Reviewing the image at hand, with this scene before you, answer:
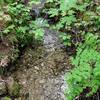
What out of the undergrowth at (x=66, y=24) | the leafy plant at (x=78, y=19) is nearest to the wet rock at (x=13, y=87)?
the undergrowth at (x=66, y=24)

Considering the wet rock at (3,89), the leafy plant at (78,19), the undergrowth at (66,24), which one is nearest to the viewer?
the wet rock at (3,89)

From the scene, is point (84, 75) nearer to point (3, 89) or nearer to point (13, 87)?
point (13, 87)

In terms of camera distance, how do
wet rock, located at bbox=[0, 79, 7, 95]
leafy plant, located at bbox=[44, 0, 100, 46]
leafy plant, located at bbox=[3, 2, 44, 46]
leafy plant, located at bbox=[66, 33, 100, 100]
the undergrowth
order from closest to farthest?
leafy plant, located at bbox=[66, 33, 100, 100]
wet rock, located at bbox=[0, 79, 7, 95]
the undergrowth
leafy plant, located at bbox=[44, 0, 100, 46]
leafy plant, located at bbox=[3, 2, 44, 46]

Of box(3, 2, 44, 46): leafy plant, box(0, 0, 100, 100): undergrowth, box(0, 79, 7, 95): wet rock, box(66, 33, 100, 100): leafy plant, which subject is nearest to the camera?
box(66, 33, 100, 100): leafy plant

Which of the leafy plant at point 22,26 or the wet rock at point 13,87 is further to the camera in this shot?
the leafy plant at point 22,26

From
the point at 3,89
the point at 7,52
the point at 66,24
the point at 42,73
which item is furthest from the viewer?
the point at 66,24

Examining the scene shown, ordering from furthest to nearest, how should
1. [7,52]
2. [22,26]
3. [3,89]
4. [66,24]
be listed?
[22,26], [66,24], [7,52], [3,89]

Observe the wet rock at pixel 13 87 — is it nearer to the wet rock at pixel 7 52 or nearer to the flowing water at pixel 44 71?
the flowing water at pixel 44 71

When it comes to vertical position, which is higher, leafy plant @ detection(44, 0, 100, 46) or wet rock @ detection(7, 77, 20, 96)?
leafy plant @ detection(44, 0, 100, 46)

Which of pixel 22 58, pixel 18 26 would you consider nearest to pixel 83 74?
pixel 22 58

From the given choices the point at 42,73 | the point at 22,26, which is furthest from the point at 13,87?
the point at 22,26

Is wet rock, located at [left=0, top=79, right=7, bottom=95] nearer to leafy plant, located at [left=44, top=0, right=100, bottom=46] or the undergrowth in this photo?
the undergrowth

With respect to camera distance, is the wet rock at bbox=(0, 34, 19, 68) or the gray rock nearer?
the gray rock

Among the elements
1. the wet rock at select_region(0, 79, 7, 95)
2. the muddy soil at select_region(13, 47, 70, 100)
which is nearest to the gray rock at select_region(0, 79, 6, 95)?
the wet rock at select_region(0, 79, 7, 95)
